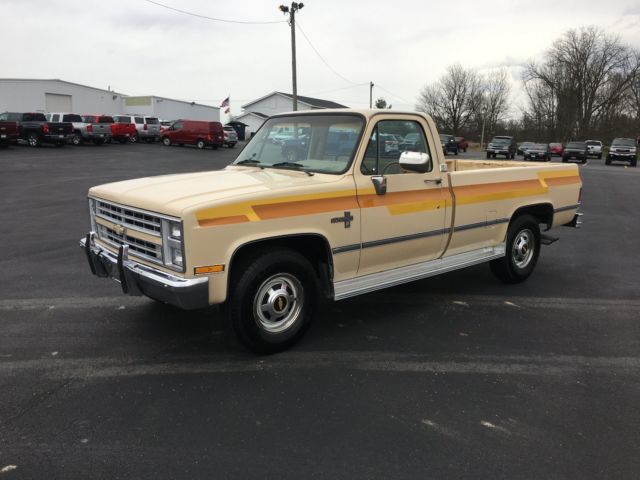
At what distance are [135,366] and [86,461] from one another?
1.20m

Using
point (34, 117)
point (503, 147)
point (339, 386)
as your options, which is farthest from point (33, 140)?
point (339, 386)

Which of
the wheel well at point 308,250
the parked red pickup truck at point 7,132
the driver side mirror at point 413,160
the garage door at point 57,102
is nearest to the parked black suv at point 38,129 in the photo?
the parked red pickup truck at point 7,132

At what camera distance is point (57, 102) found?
4891 cm

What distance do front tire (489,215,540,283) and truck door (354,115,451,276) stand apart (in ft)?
4.31

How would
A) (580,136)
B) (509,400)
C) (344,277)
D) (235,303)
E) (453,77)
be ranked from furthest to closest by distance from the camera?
(453,77)
(580,136)
(344,277)
(235,303)
(509,400)

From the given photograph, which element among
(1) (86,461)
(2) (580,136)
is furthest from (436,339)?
(2) (580,136)

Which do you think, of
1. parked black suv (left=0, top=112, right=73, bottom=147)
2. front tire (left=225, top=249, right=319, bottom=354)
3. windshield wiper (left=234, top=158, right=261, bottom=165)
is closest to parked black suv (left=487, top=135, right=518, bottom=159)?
parked black suv (left=0, top=112, right=73, bottom=147)

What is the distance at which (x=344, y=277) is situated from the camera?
455 centimetres

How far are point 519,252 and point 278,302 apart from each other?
11.6 feet

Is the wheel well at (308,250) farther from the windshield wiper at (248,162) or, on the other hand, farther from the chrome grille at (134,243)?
the windshield wiper at (248,162)

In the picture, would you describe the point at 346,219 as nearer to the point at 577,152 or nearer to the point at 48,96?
the point at 577,152

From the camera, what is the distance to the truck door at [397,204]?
15.1 feet

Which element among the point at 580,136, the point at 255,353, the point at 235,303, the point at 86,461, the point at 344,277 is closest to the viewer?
the point at 86,461

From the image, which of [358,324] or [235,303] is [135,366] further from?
[358,324]
